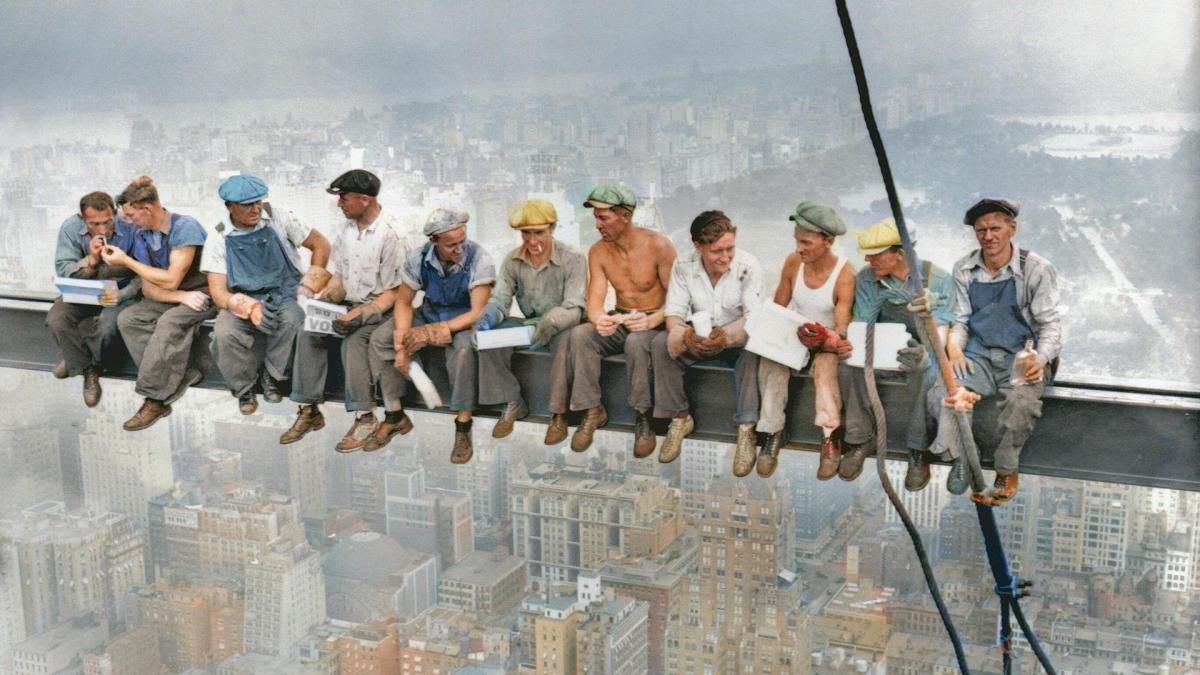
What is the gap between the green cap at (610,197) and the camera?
6.80 m

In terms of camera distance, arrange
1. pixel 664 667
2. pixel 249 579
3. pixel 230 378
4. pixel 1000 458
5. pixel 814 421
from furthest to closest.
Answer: pixel 249 579
pixel 664 667
pixel 230 378
pixel 814 421
pixel 1000 458

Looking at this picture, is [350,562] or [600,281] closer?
[600,281]

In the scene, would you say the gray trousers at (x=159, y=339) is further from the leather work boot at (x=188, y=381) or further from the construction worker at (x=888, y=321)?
the construction worker at (x=888, y=321)

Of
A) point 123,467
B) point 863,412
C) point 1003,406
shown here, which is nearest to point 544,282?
point 863,412

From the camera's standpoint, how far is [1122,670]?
1243 cm

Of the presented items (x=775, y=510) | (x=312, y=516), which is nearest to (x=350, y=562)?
(x=312, y=516)

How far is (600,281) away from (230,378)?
246 cm

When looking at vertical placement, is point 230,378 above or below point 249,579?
above

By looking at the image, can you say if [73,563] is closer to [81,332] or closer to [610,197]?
[81,332]

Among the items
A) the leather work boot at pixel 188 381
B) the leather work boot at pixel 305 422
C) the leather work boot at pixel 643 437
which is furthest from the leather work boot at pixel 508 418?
the leather work boot at pixel 188 381

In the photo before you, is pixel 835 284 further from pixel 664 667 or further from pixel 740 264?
pixel 664 667

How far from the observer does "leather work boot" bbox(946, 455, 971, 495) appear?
6199mm

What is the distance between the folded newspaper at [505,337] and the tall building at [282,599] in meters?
12.1

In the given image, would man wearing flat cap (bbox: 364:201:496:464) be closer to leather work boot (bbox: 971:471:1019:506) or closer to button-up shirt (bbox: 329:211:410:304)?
button-up shirt (bbox: 329:211:410:304)
